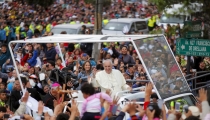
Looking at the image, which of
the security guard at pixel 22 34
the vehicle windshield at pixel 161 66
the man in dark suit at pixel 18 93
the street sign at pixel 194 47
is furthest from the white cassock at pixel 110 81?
the security guard at pixel 22 34

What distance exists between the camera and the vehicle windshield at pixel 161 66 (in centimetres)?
1137

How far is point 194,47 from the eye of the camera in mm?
13414

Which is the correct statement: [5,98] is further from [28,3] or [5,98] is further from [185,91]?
[28,3]

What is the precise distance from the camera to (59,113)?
8.11m

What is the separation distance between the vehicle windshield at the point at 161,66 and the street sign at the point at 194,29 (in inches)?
69.8

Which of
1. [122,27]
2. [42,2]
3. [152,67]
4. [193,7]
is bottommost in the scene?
[42,2]

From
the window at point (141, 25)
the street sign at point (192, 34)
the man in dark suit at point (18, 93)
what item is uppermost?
the street sign at point (192, 34)

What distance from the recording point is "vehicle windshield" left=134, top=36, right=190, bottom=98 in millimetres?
11367

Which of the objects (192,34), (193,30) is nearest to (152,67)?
(192,34)

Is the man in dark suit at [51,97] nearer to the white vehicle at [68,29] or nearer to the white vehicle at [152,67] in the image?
the white vehicle at [152,67]

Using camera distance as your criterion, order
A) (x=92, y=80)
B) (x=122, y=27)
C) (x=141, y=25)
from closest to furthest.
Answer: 1. (x=92, y=80)
2. (x=122, y=27)
3. (x=141, y=25)

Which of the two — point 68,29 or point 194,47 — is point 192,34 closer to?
point 194,47

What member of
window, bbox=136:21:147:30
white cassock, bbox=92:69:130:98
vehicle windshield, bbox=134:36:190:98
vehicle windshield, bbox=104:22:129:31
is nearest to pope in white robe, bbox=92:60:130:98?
white cassock, bbox=92:69:130:98

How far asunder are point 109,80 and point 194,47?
2.57m
